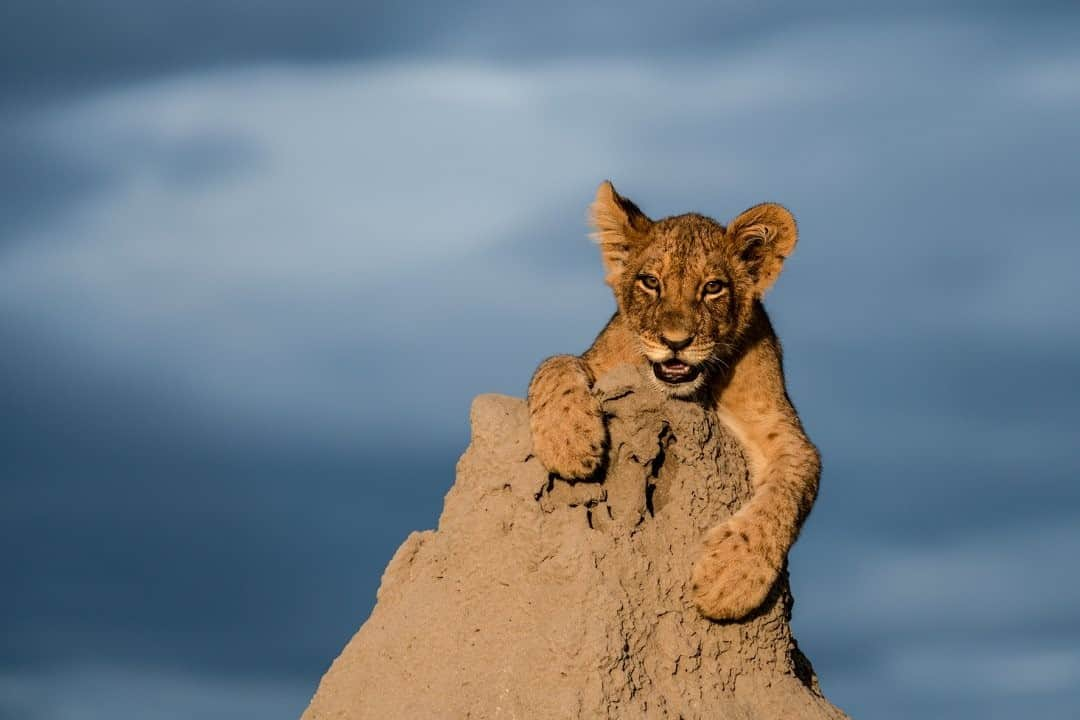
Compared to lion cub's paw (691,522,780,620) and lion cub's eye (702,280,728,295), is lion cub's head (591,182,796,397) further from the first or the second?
lion cub's paw (691,522,780,620)

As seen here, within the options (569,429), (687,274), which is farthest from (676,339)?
(569,429)

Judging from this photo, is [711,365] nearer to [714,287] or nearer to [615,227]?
[714,287]

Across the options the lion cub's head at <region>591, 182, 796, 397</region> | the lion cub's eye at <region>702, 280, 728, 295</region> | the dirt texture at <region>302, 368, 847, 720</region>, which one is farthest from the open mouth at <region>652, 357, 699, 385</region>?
the lion cub's eye at <region>702, 280, 728, 295</region>

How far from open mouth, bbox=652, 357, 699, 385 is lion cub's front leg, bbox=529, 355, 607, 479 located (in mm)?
623

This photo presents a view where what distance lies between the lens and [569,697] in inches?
376

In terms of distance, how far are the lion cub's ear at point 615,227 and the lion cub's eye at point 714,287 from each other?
28.8 inches

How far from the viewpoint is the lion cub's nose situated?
414 inches

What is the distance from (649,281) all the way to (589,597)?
239 centimetres

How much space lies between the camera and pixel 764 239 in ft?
37.6

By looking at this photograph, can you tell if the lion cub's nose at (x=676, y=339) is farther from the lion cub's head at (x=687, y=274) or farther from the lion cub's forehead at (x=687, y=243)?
the lion cub's forehead at (x=687, y=243)

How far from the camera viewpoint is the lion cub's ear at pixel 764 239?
11.4 meters

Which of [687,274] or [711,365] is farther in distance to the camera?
[711,365]

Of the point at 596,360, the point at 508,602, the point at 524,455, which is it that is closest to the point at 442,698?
the point at 508,602

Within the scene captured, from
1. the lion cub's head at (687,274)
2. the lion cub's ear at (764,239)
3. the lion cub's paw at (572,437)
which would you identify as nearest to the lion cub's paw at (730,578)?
the lion cub's paw at (572,437)
